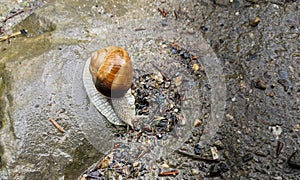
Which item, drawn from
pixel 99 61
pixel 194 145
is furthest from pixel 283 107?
pixel 99 61

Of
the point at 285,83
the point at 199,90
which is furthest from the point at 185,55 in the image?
the point at 285,83

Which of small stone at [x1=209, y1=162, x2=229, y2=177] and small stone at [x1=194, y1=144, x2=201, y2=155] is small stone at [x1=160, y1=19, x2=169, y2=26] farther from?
small stone at [x1=209, y1=162, x2=229, y2=177]

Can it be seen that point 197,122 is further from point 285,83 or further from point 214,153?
point 285,83

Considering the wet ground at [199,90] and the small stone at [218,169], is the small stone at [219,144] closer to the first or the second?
the wet ground at [199,90]

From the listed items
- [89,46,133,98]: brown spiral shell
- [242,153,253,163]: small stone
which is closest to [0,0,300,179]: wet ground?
[242,153,253,163]: small stone

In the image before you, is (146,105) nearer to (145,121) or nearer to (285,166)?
(145,121)

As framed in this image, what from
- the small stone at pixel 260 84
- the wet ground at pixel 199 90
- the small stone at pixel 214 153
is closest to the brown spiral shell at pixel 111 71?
the wet ground at pixel 199 90
